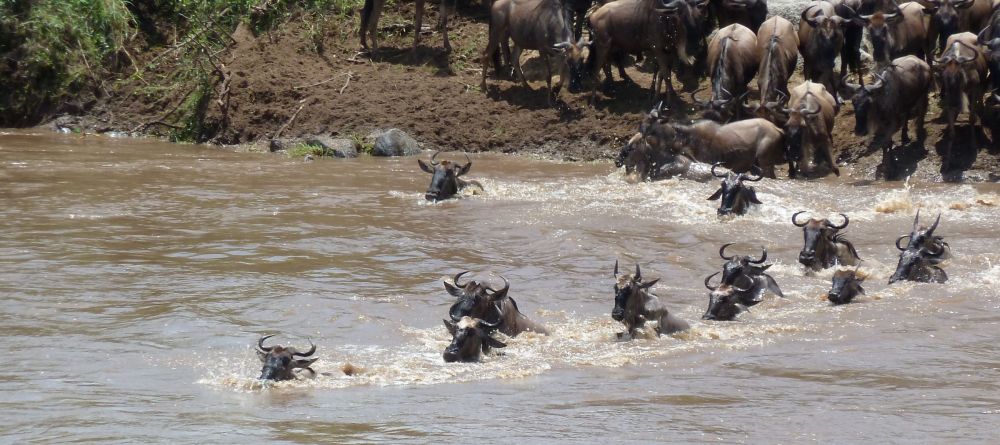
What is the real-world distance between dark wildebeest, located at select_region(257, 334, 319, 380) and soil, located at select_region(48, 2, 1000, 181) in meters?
9.94

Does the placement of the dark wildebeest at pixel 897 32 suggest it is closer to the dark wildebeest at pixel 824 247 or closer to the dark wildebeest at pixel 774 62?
the dark wildebeest at pixel 774 62

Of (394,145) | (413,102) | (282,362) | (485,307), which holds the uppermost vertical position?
(413,102)

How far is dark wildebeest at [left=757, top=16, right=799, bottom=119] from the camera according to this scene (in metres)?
17.3

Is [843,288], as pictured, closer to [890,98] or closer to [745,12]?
[890,98]

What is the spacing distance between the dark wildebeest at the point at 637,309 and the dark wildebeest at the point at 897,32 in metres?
8.84

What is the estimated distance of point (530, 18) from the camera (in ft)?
65.3

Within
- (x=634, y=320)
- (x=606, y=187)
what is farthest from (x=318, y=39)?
(x=634, y=320)

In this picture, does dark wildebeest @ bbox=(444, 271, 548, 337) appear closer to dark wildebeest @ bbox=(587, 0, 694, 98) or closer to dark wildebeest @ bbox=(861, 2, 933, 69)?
dark wildebeest @ bbox=(861, 2, 933, 69)

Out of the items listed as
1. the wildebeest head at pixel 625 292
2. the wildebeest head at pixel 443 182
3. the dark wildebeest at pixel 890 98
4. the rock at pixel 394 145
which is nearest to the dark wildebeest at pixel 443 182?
the wildebeest head at pixel 443 182

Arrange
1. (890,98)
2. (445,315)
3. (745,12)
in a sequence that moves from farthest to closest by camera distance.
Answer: (745,12)
(890,98)
(445,315)

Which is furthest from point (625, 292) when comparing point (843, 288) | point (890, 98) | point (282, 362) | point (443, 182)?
point (890, 98)

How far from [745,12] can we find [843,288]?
9757 mm

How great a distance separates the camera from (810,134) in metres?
16.3

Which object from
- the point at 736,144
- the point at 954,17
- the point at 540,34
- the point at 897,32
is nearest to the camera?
the point at 736,144
